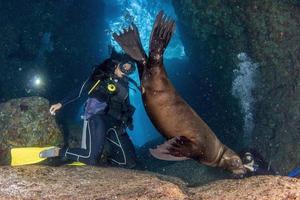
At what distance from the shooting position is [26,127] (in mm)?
7789

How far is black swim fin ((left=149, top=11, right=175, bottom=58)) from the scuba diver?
2.47 m

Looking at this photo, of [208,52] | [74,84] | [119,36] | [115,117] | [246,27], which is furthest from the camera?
[74,84]

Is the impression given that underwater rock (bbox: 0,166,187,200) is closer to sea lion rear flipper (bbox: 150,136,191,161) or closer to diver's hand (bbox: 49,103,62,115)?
sea lion rear flipper (bbox: 150,136,191,161)

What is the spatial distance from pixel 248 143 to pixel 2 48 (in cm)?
1155

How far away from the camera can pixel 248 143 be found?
31.7 ft

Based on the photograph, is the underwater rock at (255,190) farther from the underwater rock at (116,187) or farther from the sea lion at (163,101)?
the sea lion at (163,101)

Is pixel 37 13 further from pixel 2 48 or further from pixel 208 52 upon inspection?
pixel 208 52

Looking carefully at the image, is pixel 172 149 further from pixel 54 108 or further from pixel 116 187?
pixel 54 108

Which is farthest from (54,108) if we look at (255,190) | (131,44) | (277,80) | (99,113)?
(277,80)

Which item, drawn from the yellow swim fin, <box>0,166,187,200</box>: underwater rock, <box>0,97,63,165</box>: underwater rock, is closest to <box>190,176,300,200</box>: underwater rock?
<box>0,166,187,200</box>: underwater rock

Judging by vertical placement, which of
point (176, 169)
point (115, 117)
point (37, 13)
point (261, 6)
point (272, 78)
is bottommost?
point (176, 169)

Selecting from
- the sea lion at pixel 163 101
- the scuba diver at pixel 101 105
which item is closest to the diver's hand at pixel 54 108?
the scuba diver at pixel 101 105

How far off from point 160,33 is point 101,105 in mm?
2986

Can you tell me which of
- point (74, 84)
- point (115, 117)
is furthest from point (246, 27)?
point (74, 84)
